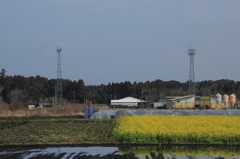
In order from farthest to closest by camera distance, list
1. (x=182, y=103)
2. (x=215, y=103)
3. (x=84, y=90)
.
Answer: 1. (x=84, y=90)
2. (x=182, y=103)
3. (x=215, y=103)

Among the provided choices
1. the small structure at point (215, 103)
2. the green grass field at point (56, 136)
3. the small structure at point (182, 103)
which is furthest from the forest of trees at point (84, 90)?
the green grass field at point (56, 136)

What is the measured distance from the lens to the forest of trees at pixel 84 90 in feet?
300

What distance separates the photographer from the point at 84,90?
331 feet

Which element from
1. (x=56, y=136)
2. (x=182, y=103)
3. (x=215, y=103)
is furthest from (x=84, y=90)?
(x=56, y=136)

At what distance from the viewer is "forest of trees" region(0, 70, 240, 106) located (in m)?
91.4

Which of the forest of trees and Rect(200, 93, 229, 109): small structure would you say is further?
the forest of trees

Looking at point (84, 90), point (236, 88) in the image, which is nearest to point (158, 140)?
point (84, 90)

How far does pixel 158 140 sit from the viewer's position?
2025 centimetres

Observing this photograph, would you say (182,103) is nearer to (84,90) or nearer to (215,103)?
(215,103)

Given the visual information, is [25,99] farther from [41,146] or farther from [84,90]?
[41,146]

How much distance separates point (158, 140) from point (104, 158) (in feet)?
17.5

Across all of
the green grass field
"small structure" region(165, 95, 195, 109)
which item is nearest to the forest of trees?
"small structure" region(165, 95, 195, 109)

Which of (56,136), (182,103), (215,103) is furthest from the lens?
(182,103)

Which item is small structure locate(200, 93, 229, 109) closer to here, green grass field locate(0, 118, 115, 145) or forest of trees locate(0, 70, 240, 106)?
forest of trees locate(0, 70, 240, 106)
